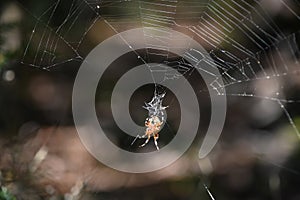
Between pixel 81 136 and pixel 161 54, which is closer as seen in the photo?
pixel 161 54

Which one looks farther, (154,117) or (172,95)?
(172,95)

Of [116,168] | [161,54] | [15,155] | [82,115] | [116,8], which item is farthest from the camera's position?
[82,115]

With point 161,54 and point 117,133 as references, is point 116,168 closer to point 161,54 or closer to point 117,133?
point 117,133

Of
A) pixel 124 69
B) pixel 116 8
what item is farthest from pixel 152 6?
pixel 124 69

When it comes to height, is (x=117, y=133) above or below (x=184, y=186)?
above

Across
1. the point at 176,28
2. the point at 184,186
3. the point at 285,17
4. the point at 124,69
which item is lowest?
the point at 184,186
